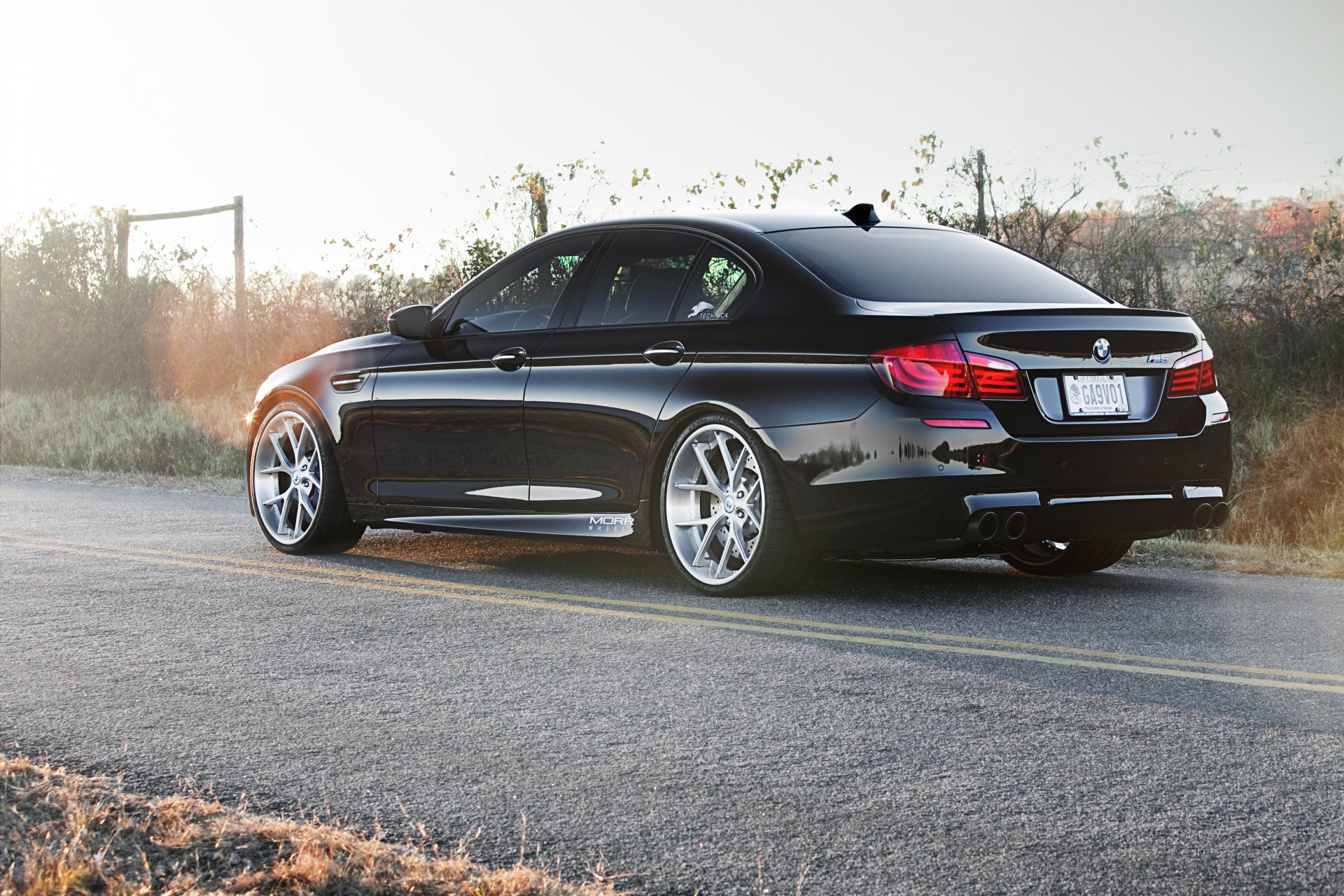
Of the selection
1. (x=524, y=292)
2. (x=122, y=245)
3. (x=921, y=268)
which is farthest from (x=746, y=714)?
(x=122, y=245)

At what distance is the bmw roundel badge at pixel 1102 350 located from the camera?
6535 millimetres

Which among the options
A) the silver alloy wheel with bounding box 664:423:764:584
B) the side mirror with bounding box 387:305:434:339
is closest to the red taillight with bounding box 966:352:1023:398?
the silver alloy wheel with bounding box 664:423:764:584

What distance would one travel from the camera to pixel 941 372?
20.5 ft

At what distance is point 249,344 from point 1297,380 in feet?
49.4

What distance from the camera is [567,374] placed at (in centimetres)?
742

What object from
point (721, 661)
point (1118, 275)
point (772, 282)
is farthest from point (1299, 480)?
point (721, 661)

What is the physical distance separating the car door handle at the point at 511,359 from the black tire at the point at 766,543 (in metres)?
1.05

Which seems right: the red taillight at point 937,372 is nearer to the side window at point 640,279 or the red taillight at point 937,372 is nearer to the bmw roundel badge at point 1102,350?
the bmw roundel badge at point 1102,350

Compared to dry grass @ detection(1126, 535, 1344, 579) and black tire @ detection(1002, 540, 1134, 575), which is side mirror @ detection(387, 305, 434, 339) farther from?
dry grass @ detection(1126, 535, 1344, 579)

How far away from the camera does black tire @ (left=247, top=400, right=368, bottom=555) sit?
28.0 feet

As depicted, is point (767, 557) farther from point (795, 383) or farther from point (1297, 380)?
point (1297, 380)

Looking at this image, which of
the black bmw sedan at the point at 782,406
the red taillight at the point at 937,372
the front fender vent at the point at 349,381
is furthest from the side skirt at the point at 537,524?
the red taillight at the point at 937,372

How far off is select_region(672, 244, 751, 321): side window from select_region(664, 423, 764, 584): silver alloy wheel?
567mm

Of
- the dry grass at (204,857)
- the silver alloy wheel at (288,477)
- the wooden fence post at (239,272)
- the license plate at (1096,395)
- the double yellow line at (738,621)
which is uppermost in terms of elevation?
the wooden fence post at (239,272)
